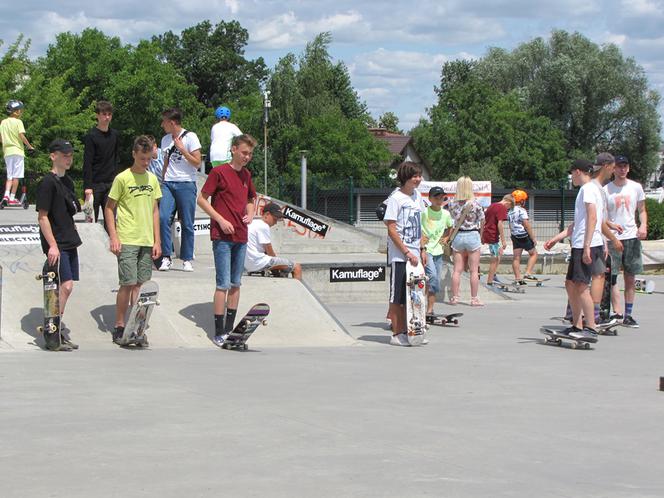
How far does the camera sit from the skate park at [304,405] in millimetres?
4570

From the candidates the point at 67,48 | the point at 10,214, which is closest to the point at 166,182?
the point at 10,214

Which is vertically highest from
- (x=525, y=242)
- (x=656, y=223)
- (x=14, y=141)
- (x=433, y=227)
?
(x=14, y=141)

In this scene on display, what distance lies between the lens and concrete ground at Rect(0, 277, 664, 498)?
14.7 feet

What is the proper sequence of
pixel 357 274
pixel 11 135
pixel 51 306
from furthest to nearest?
1. pixel 11 135
2. pixel 357 274
3. pixel 51 306

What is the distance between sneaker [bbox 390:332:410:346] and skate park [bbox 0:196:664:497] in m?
0.18

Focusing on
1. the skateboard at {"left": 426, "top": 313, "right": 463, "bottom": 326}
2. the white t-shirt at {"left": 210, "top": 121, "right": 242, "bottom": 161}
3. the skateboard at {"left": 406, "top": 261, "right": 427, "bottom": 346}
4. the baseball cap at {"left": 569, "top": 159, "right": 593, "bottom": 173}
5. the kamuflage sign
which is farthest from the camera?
the kamuflage sign

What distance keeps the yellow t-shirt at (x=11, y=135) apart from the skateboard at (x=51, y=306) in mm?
7426

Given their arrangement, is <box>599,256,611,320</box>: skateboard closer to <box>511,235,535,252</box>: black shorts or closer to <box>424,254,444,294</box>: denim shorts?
<box>424,254,444,294</box>: denim shorts

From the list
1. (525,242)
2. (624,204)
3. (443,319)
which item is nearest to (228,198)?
(443,319)

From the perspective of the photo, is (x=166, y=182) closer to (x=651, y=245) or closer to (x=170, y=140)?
(x=170, y=140)

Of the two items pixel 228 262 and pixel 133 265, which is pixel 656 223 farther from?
pixel 133 265

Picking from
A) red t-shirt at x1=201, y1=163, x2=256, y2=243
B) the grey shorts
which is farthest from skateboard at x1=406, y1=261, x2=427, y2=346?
the grey shorts

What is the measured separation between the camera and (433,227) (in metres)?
12.1

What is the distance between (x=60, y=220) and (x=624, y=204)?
640cm
